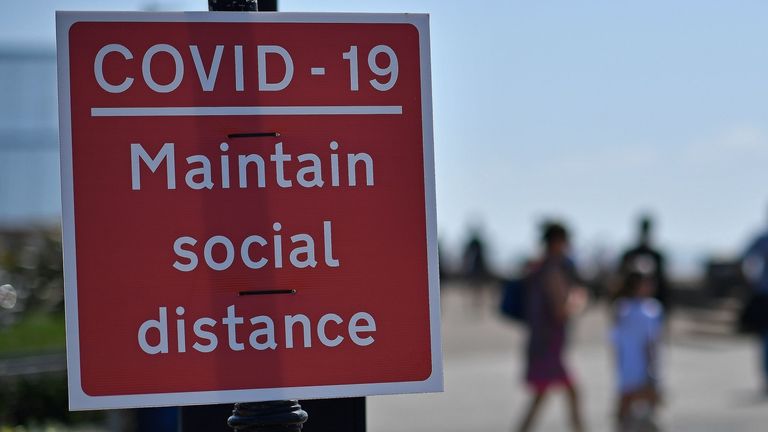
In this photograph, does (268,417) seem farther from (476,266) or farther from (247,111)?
(476,266)

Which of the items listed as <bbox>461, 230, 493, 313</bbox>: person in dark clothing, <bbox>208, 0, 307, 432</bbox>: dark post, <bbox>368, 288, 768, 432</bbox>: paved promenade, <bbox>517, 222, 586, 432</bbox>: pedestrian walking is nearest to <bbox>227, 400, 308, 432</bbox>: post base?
<bbox>208, 0, 307, 432</bbox>: dark post

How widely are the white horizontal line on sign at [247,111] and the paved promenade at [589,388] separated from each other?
26.3 ft

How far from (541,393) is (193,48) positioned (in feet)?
22.5

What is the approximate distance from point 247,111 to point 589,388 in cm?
1138

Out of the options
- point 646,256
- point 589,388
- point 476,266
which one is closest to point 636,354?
point 646,256

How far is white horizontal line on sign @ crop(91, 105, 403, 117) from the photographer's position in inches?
114

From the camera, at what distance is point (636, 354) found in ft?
30.3

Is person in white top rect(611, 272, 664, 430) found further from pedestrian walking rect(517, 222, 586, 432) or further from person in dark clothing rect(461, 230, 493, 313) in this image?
person in dark clothing rect(461, 230, 493, 313)

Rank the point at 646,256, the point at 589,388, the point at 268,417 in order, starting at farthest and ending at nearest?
the point at 589,388 → the point at 646,256 → the point at 268,417

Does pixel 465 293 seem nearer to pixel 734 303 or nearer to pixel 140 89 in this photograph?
pixel 734 303

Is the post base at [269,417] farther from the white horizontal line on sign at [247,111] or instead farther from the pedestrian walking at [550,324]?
the pedestrian walking at [550,324]

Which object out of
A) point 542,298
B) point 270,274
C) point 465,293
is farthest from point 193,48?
point 465,293

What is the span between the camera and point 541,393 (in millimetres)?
9391

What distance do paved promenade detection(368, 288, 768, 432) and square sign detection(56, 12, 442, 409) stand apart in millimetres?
7969
